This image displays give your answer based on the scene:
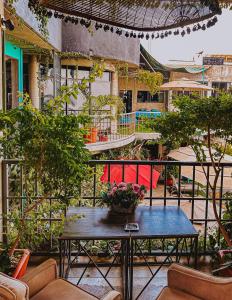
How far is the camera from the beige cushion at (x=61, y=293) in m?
2.21

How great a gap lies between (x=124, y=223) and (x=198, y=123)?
1.06 m

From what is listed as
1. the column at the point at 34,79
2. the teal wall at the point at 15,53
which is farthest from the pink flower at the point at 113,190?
the column at the point at 34,79

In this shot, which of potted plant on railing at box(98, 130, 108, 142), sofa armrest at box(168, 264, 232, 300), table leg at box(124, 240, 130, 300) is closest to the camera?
sofa armrest at box(168, 264, 232, 300)

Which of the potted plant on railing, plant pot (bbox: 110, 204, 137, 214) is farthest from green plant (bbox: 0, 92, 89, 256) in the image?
the potted plant on railing

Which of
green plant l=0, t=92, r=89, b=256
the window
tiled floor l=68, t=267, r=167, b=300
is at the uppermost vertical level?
the window

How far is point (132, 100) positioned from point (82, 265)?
48.1 ft

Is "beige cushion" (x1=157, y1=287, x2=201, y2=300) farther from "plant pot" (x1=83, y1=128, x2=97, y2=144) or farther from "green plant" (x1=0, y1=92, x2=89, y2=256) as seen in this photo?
"plant pot" (x1=83, y1=128, x2=97, y2=144)

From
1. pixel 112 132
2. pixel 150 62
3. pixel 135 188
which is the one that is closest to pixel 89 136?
pixel 112 132

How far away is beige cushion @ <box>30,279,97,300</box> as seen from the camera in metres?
2.21

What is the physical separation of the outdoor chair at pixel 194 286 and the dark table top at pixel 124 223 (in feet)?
1.23

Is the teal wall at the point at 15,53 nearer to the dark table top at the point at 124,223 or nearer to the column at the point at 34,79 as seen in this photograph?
the column at the point at 34,79

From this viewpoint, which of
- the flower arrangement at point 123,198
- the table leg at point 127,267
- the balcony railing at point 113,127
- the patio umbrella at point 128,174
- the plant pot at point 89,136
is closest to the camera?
the table leg at point 127,267

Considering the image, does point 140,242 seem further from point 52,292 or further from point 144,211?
point 52,292

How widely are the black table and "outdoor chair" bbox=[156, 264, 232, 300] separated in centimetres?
37
